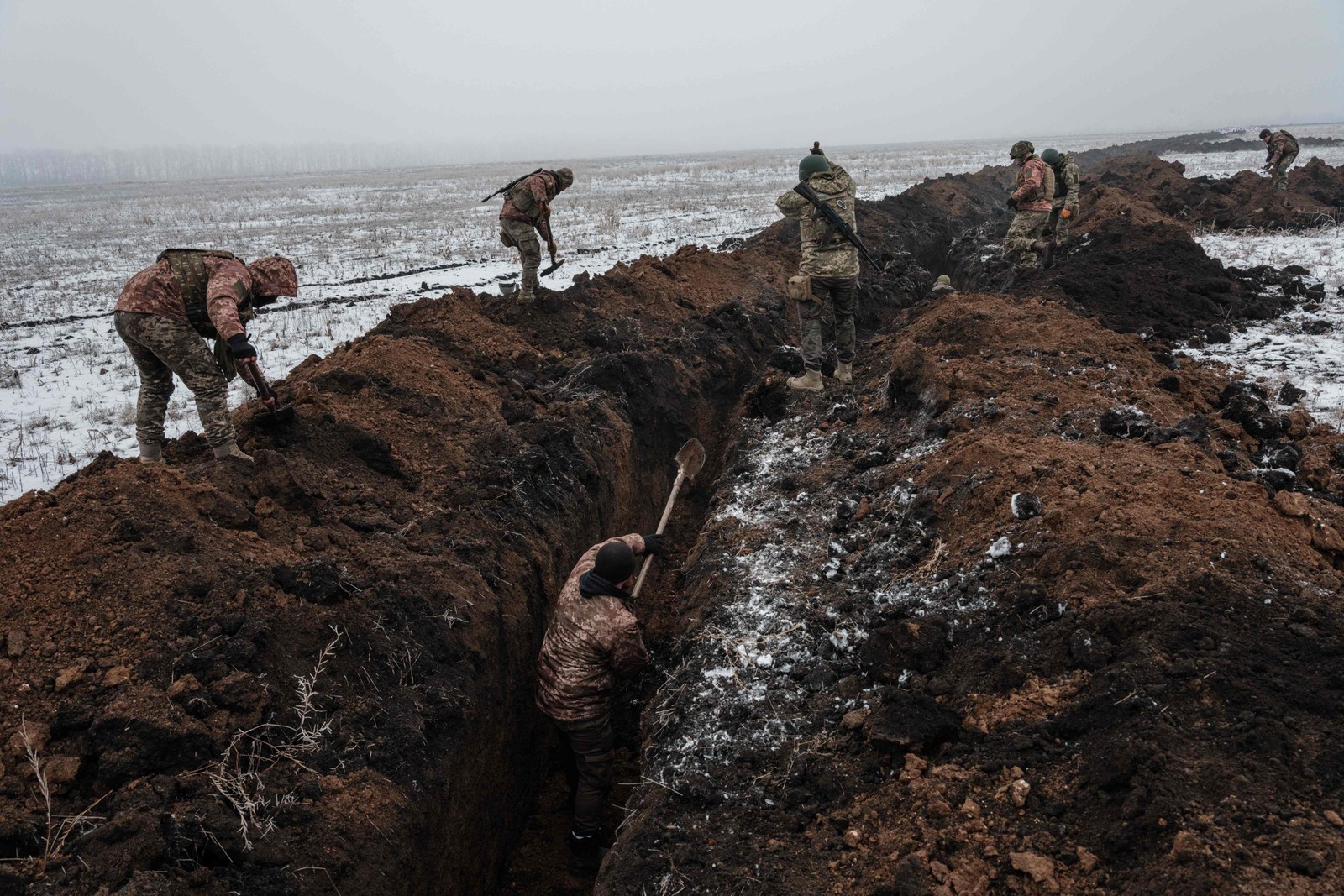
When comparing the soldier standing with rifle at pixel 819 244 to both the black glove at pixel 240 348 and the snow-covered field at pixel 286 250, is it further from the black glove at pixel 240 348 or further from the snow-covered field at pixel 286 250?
the black glove at pixel 240 348

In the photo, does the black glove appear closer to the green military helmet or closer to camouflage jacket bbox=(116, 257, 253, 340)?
camouflage jacket bbox=(116, 257, 253, 340)

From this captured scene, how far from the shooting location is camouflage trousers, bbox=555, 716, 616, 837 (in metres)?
4.39

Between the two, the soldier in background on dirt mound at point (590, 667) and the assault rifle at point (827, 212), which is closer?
the soldier in background on dirt mound at point (590, 667)

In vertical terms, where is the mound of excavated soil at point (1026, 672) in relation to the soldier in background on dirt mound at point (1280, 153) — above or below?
below

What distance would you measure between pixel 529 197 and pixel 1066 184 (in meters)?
8.12

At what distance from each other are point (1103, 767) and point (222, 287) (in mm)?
5195

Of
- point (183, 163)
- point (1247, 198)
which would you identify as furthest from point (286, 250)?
point (183, 163)

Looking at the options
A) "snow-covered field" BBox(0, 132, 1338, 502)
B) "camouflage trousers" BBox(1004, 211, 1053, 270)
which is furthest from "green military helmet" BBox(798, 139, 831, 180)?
"camouflage trousers" BBox(1004, 211, 1053, 270)

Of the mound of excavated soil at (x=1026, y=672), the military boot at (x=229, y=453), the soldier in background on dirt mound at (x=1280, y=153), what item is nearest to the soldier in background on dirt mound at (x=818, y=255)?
the mound of excavated soil at (x=1026, y=672)

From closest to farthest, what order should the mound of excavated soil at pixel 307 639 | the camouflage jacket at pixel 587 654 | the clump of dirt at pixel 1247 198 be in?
the mound of excavated soil at pixel 307 639
the camouflage jacket at pixel 587 654
the clump of dirt at pixel 1247 198

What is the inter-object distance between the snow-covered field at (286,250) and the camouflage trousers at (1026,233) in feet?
23.2

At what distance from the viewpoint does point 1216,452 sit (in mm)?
4676

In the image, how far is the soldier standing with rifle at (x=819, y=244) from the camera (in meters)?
7.41

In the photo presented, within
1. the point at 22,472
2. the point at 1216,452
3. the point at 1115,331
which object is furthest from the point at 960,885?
the point at 22,472
